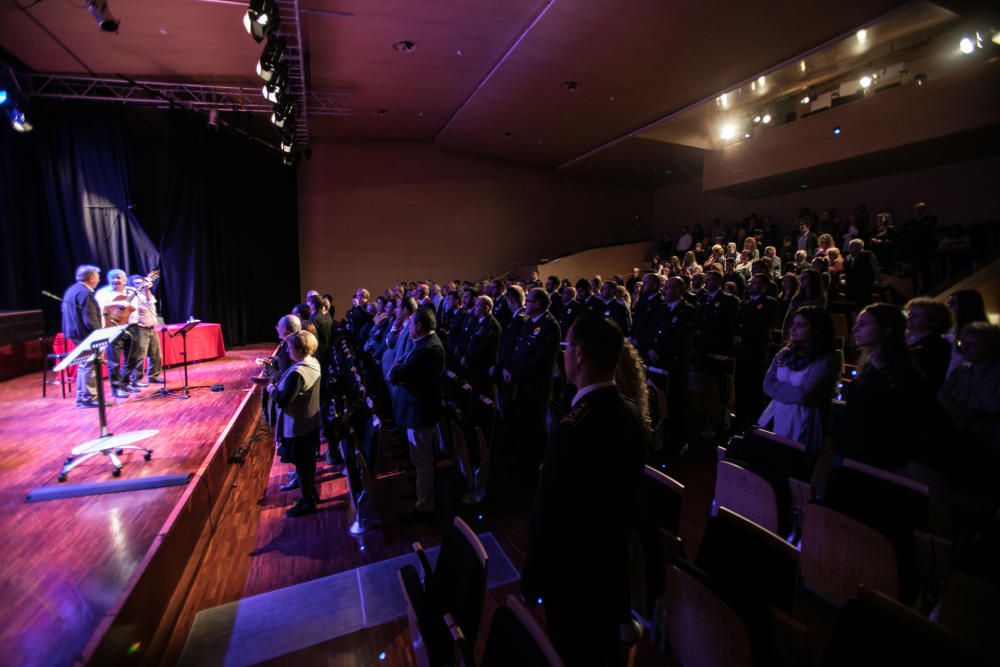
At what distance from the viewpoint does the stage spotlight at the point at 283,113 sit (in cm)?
652

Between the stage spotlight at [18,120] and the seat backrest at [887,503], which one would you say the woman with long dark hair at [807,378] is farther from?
the stage spotlight at [18,120]

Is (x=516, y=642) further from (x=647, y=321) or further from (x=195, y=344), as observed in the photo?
(x=195, y=344)

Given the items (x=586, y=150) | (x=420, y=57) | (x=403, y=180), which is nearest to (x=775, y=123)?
(x=586, y=150)

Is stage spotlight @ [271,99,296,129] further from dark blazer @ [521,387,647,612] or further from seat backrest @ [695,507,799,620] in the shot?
seat backrest @ [695,507,799,620]

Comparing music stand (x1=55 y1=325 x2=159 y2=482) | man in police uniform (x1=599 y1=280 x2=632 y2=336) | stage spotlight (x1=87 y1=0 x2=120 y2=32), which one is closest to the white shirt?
music stand (x1=55 y1=325 x2=159 y2=482)

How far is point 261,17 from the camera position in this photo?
14.3ft

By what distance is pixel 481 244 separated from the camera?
13.4 m

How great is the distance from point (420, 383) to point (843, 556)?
233 centimetres

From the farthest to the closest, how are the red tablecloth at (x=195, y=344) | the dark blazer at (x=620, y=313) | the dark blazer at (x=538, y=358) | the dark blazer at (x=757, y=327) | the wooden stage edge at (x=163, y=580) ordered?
the red tablecloth at (x=195, y=344), the dark blazer at (x=620, y=313), the dark blazer at (x=757, y=327), the dark blazer at (x=538, y=358), the wooden stage edge at (x=163, y=580)

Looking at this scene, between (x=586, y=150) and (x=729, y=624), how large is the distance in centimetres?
1190

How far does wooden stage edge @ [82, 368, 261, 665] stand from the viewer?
5.93ft

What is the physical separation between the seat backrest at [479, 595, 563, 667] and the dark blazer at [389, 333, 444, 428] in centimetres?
195

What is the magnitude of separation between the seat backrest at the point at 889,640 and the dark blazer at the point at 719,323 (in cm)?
367

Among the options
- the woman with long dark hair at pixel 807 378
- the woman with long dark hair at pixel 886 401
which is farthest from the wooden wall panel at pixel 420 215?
the woman with long dark hair at pixel 886 401
